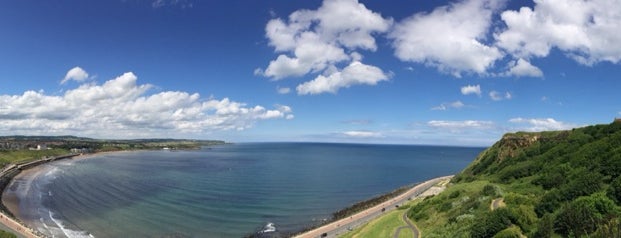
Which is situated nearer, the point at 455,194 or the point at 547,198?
the point at 547,198

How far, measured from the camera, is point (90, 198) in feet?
310

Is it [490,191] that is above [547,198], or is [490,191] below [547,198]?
below

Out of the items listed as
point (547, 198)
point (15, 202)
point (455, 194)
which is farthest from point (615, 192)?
point (15, 202)

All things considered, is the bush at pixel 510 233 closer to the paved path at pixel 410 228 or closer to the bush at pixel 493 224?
the bush at pixel 493 224

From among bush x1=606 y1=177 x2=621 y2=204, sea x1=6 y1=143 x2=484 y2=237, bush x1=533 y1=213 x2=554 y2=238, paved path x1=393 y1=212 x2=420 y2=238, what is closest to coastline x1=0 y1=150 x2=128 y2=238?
sea x1=6 y1=143 x2=484 y2=237

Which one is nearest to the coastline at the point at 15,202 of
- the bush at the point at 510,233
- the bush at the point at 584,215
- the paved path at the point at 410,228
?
the paved path at the point at 410,228

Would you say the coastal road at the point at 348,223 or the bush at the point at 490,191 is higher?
the bush at the point at 490,191

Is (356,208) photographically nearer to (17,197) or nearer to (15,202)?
(15,202)

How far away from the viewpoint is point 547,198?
32.2 metres

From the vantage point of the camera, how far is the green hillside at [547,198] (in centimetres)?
2489

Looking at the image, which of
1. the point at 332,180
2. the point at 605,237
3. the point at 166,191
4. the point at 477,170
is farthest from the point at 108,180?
the point at 605,237

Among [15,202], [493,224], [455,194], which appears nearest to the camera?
[493,224]

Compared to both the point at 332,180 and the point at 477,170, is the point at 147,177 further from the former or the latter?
the point at 477,170

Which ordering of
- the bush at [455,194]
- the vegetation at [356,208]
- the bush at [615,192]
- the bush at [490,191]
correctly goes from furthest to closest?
the vegetation at [356,208] < the bush at [455,194] < the bush at [490,191] < the bush at [615,192]
